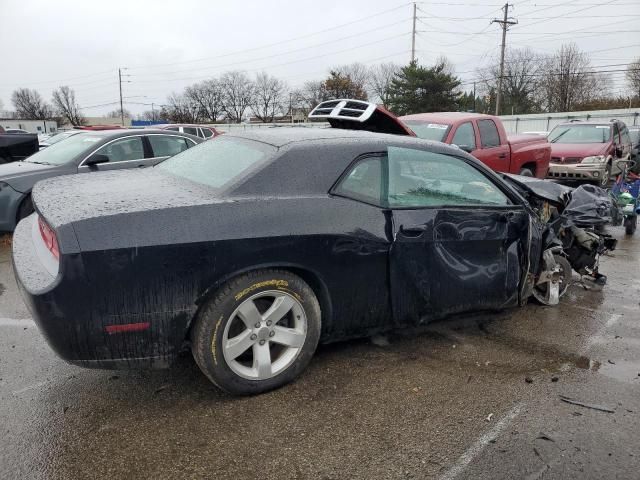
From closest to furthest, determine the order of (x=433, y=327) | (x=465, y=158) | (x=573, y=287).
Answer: (x=465, y=158)
(x=433, y=327)
(x=573, y=287)

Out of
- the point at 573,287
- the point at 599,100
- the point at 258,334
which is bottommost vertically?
the point at 573,287

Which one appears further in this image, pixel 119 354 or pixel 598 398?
pixel 598 398

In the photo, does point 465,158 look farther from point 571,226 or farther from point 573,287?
point 573,287

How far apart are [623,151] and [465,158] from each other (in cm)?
1141

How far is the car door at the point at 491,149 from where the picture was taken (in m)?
8.30

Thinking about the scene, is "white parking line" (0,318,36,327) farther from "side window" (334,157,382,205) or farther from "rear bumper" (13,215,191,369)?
"side window" (334,157,382,205)

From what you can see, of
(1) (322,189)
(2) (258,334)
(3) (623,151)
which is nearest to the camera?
(2) (258,334)

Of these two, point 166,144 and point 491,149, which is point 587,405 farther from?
point 166,144

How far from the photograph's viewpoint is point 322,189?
3.06 metres

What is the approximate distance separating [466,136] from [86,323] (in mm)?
7126

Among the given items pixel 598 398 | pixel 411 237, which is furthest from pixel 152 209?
pixel 598 398

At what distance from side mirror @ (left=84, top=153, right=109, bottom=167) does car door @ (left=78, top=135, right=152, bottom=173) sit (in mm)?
31

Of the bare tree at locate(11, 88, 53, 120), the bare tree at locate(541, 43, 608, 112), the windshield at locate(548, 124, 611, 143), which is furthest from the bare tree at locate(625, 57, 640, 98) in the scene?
the bare tree at locate(11, 88, 53, 120)

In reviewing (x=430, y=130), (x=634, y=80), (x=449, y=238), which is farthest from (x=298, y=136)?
(x=634, y=80)
